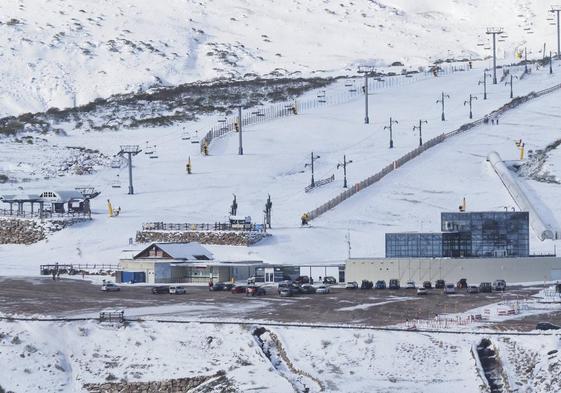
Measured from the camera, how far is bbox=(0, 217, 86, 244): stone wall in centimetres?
9325

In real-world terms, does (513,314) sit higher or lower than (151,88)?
lower

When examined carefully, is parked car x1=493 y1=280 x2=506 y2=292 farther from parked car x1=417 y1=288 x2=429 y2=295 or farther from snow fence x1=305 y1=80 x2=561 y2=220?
snow fence x1=305 y1=80 x2=561 y2=220

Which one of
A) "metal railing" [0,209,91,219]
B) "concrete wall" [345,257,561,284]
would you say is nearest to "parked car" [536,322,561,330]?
"concrete wall" [345,257,561,284]

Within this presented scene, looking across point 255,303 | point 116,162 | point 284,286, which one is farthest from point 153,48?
point 255,303

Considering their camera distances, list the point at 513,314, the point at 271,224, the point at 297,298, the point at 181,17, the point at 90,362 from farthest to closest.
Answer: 1. the point at 181,17
2. the point at 271,224
3. the point at 297,298
4. the point at 513,314
5. the point at 90,362

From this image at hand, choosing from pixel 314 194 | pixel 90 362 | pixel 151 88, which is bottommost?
pixel 90 362

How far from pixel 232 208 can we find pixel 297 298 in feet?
75.2

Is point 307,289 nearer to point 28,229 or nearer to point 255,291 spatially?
point 255,291

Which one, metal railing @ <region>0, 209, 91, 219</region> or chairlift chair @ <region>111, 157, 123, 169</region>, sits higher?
chairlift chair @ <region>111, 157, 123, 169</region>

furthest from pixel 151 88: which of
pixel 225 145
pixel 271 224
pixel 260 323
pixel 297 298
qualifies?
pixel 260 323

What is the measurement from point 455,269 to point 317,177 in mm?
31401

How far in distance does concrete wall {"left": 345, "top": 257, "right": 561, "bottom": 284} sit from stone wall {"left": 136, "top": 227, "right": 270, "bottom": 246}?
Result: 10569 millimetres

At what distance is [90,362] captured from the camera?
58.4 metres

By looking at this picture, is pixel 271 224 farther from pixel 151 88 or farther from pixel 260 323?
pixel 151 88
